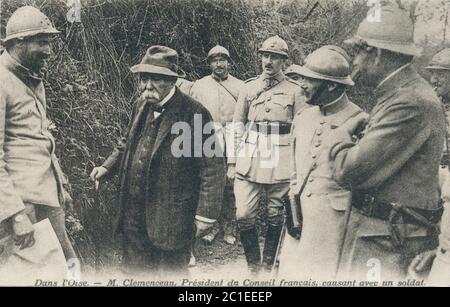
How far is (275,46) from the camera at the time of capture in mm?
5902

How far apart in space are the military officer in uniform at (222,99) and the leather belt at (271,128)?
24 cm

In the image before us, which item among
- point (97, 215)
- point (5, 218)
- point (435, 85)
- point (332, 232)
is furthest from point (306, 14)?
point (5, 218)

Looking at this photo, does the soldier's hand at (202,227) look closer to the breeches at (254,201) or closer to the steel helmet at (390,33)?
the breeches at (254,201)

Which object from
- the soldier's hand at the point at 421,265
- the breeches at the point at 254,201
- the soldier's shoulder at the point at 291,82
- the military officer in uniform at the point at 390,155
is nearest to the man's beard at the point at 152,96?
the breeches at the point at 254,201

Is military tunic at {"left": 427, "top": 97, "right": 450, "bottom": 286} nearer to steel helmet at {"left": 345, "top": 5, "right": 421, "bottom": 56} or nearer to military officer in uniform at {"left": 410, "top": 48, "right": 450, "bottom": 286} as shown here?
military officer in uniform at {"left": 410, "top": 48, "right": 450, "bottom": 286}

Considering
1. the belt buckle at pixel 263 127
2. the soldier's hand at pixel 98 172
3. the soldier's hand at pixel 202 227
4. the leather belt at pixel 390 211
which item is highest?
the belt buckle at pixel 263 127

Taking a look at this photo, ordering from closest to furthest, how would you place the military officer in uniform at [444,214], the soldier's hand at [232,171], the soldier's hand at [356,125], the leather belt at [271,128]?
1. the soldier's hand at [356,125]
2. the military officer in uniform at [444,214]
3. the leather belt at [271,128]
4. the soldier's hand at [232,171]

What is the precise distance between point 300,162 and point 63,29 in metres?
2.40

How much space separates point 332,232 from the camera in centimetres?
541

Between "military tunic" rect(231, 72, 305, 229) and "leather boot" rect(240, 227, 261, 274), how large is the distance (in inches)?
2.8

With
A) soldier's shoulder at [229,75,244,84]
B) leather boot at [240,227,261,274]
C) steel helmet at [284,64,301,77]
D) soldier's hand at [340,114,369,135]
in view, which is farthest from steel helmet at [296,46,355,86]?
leather boot at [240,227,261,274]

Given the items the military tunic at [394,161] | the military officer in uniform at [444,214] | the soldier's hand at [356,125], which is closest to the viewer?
the military tunic at [394,161]

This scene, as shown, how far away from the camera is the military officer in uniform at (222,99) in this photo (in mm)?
5992

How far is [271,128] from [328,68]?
30.4 inches
